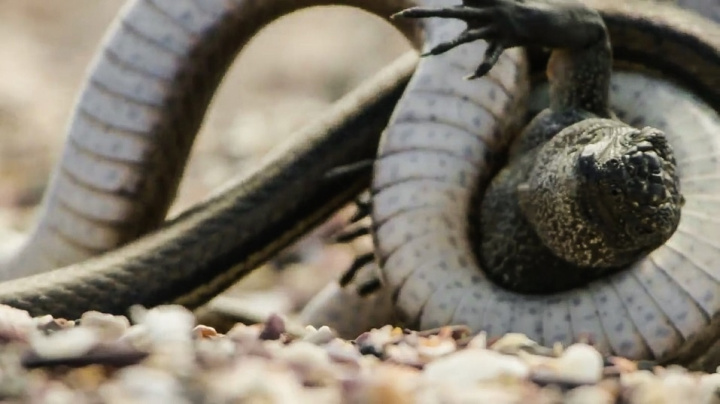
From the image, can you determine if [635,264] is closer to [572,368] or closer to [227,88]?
[572,368]

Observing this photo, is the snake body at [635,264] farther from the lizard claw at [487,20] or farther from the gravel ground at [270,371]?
the gravel ground at [270,371]

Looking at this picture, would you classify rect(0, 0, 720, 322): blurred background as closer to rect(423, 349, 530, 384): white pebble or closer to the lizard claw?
the lizard claw

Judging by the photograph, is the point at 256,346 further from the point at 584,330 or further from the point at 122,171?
the point at 122,171

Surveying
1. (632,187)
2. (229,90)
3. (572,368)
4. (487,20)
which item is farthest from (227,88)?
(572,368)

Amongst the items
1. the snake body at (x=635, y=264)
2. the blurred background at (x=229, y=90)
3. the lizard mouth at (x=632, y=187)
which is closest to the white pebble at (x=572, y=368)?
the lizard mouth at (x=632, y=187)

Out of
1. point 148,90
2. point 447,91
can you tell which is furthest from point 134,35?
point 447,91

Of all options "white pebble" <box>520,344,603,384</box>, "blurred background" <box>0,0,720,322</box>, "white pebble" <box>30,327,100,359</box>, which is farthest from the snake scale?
"blurred background" <box>0,0,720,322</box>
